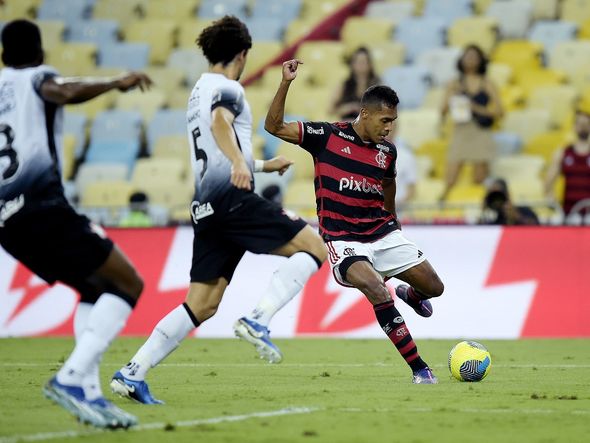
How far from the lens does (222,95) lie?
8.48 m

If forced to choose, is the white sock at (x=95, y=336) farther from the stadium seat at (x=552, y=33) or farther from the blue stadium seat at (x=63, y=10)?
the blue stadium seat at (x=63, y=10)

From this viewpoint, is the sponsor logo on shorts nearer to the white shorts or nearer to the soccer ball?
the white shorts

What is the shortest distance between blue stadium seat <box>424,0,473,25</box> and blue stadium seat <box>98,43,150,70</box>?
16.6ft

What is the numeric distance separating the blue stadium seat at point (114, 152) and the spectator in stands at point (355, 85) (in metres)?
4.24

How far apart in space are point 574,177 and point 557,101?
117 inches

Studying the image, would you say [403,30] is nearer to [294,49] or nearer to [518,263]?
[294,49]

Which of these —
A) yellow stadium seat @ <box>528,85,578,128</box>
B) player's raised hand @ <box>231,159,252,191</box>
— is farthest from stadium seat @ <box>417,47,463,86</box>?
player's raised hand @ <box>231,159,252,191</box>

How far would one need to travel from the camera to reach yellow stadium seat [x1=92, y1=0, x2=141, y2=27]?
24953 millimetres

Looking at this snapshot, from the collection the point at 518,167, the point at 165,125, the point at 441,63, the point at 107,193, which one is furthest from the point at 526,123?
the point at 107,193

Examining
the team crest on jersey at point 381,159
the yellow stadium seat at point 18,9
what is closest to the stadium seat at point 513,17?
the yellow stadium seat at point 18,9

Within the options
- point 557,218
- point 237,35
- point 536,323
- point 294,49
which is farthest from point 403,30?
point 237,35

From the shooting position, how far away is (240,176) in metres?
8.16

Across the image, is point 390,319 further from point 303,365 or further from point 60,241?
point 60,241

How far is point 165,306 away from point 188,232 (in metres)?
0.92
